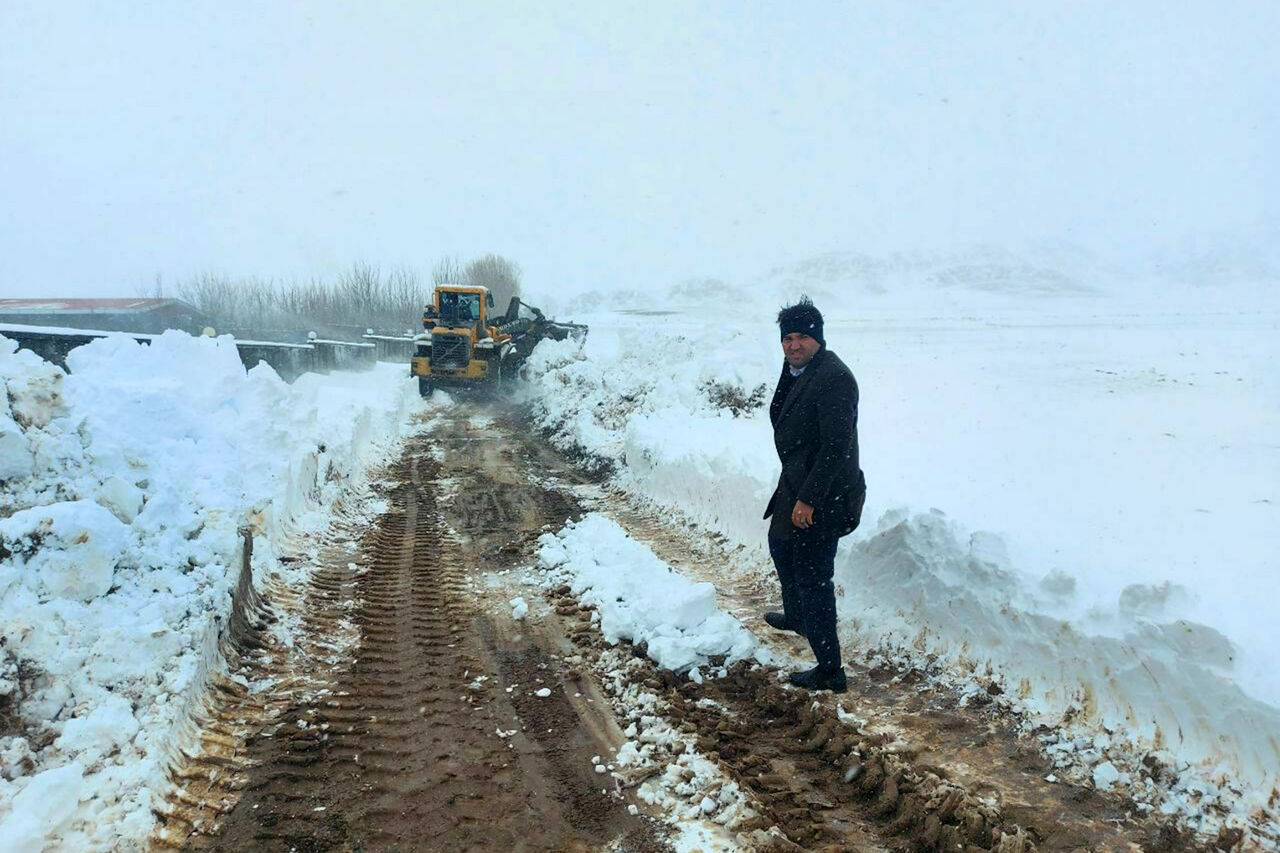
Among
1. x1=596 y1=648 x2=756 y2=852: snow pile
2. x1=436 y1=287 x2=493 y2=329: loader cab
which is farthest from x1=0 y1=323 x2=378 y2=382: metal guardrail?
x1=596 y1=648 x2=756 y2=852: snow pile

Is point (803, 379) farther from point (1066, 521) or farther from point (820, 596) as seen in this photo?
point (1066, 521)

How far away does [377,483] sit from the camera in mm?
9367

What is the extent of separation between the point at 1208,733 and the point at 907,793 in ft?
4.03

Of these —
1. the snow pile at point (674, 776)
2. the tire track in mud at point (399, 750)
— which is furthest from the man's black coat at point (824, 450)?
the tire track in mud at point (399, 750)

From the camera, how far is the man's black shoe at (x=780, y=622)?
4.52 m

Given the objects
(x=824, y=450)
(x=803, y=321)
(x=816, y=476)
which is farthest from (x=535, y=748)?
(x=803, y=321)

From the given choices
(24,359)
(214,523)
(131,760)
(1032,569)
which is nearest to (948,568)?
(1032,569)

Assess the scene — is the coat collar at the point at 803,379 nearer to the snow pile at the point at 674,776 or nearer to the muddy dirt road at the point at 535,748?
the muddy dirt road at the point at 535,748

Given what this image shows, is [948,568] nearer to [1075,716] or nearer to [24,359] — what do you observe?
[1075,716]

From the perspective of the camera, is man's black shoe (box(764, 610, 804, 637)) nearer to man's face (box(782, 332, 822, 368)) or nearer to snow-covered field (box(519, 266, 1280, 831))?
snow-covered field (box(519, 266, 1280, 831))

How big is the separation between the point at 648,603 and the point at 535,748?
159 centimetres

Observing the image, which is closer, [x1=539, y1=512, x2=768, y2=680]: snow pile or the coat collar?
the coat collar

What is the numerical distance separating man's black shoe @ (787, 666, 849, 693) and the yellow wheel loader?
51.1 feet

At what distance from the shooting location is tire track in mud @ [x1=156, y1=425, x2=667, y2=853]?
2842 mm
